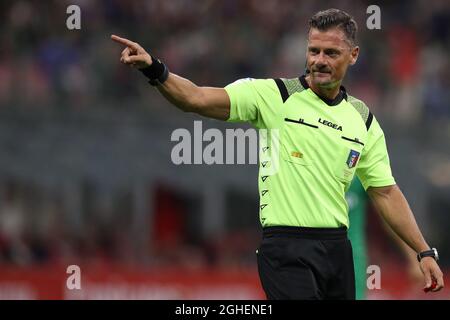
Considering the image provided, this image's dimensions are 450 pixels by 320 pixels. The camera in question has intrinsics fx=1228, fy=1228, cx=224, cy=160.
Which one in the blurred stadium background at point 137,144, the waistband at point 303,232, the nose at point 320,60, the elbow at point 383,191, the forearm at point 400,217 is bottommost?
the waistband at point 303,232

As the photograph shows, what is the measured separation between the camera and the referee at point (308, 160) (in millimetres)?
6992

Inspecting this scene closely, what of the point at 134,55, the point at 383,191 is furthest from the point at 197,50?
the point at 134,55

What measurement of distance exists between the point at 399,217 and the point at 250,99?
4.07 feet

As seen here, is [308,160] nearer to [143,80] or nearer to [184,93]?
[184,93]


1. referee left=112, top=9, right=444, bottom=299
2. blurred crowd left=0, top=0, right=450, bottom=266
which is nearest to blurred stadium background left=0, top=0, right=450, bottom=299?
blurred crowd left=0, top=0, right=450, bottom=266

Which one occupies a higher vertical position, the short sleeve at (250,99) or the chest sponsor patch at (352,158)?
the short sleeve at (250,99)

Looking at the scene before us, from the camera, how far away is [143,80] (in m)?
16.5

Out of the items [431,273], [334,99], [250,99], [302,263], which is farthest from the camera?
[334,99]

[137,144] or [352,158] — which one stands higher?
[137,144]

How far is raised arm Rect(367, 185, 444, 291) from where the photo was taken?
7461 mm

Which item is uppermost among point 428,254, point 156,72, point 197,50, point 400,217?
point 197,50

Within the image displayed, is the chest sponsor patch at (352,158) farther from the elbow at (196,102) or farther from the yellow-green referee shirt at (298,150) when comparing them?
the elbow at (196,102)

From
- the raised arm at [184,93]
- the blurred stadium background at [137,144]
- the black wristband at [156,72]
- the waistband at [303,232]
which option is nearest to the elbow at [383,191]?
the waistband at [303,232]
